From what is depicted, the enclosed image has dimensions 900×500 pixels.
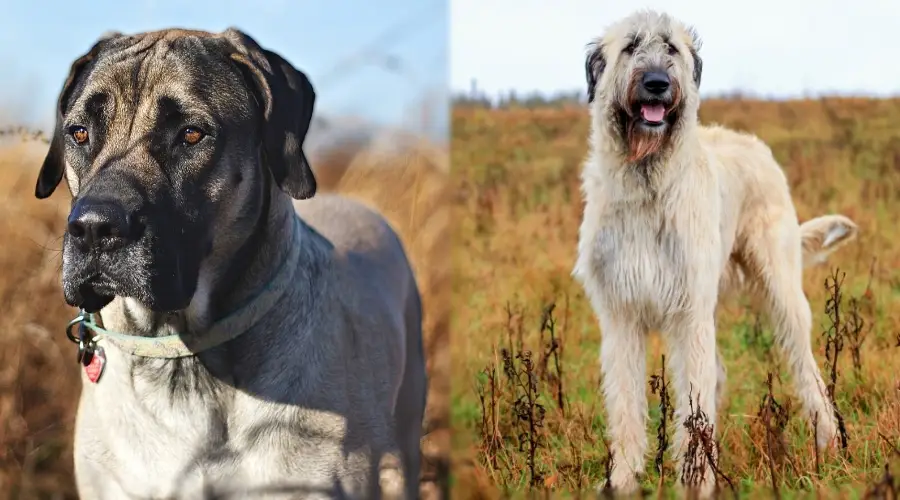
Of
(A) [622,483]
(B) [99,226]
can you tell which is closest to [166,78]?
(B) [99,226]

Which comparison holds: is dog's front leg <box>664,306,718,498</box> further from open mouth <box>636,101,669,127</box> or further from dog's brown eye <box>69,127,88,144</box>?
dog's brown eye <box>69,127,88,144</box>

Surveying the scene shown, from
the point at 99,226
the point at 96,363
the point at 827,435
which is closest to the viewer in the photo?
the point at 99,226

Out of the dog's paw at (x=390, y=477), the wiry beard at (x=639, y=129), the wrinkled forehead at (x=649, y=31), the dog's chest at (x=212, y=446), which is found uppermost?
the wrinkled forehead at (x=649, y=31)

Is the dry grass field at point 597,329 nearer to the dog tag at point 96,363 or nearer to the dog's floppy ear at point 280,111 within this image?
the dog's floppy ear at point 280,111

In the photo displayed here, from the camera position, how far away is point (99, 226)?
2555 millimetres

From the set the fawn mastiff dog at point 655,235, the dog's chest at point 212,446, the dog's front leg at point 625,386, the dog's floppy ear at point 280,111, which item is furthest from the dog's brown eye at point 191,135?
the dog's front leg at point 625,386

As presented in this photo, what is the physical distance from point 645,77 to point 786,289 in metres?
1.34

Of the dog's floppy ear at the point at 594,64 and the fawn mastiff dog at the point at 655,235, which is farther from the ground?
the dog's floppy ear at the point at 594,64

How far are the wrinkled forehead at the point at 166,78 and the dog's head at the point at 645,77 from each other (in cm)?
127

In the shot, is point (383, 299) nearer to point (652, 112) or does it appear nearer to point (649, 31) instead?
point (652, 112)

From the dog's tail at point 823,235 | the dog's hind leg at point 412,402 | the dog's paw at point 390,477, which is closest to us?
the dog's paw at point 390,477

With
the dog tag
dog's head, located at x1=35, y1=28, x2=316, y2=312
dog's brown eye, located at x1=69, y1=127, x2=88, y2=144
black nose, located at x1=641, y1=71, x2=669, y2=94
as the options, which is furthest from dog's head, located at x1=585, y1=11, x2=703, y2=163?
the dog tag

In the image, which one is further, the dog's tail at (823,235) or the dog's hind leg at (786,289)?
the dog's tail at (823,235)

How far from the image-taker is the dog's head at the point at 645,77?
137 inches
